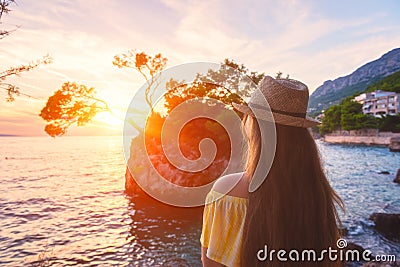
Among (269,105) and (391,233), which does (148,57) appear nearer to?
(391,233)

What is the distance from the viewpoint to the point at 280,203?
1.43 m

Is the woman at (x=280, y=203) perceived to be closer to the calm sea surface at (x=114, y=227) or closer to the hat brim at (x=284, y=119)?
the hat brim at (x=284, y=119)

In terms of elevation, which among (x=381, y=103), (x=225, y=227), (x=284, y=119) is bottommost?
A: (x=225, y=227)

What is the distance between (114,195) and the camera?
20.8 metres

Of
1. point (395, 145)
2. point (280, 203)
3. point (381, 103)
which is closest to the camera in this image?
point (280, 203)

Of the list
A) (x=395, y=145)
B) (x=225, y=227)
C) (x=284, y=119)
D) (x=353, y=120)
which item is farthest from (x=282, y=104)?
(x=353, y=120)

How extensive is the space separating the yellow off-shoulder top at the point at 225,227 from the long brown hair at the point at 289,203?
86mm

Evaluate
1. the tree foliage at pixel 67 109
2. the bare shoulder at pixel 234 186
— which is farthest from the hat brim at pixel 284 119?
the tree foliage at pixel 67 109

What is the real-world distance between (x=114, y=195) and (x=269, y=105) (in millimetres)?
21201

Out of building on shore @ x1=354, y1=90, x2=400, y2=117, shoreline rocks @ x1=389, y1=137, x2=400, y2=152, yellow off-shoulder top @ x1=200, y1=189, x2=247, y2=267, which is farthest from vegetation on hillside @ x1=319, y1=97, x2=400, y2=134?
yellow off-shoulder top @ x1=200, y1=189, x2=247, y2=267

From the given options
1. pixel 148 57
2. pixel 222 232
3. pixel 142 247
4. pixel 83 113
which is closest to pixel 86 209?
pixel 142 247

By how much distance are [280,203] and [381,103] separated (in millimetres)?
98107

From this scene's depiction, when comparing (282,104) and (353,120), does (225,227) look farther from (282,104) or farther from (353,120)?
(353,120)

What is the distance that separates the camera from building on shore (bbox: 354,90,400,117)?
75.7 m
